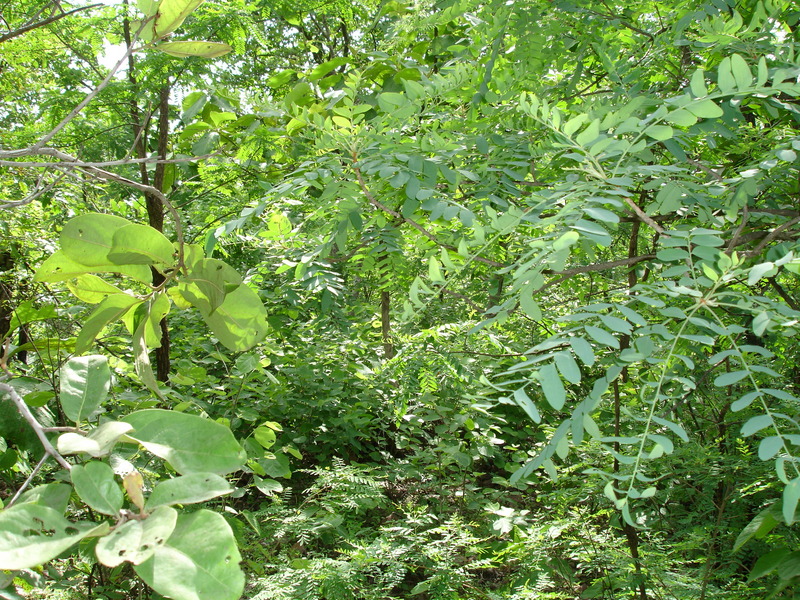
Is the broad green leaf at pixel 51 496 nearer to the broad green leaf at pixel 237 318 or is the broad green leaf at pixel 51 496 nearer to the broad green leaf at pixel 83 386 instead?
the broad green leaf at pixel 83 386

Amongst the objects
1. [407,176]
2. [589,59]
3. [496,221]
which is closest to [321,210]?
[407,176]

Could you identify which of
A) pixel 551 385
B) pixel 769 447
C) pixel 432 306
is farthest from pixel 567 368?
pixel 432 306

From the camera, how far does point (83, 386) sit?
1.76 ft

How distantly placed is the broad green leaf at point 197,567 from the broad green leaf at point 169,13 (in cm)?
53

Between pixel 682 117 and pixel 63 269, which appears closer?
pixel 63 269

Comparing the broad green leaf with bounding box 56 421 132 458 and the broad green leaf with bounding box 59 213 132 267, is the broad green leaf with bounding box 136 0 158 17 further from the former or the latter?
the broad green leaf with bounding box 56 421 132 458

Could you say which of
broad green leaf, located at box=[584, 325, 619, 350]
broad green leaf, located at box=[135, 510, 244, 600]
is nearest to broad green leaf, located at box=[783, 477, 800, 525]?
broad green leaf, located at box=[584, 325, 619, 350]

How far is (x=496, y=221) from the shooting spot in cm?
95

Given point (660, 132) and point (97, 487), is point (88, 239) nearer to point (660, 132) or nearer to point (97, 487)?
point (97, 487)

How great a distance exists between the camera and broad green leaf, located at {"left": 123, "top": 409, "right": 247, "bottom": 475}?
0.41 meters

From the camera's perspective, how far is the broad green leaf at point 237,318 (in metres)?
0.66

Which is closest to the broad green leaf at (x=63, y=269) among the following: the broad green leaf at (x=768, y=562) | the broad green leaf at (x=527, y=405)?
the broad green leaf at (x=527, y=405)

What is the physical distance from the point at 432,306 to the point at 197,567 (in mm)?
3486

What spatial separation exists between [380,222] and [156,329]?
925 mm
